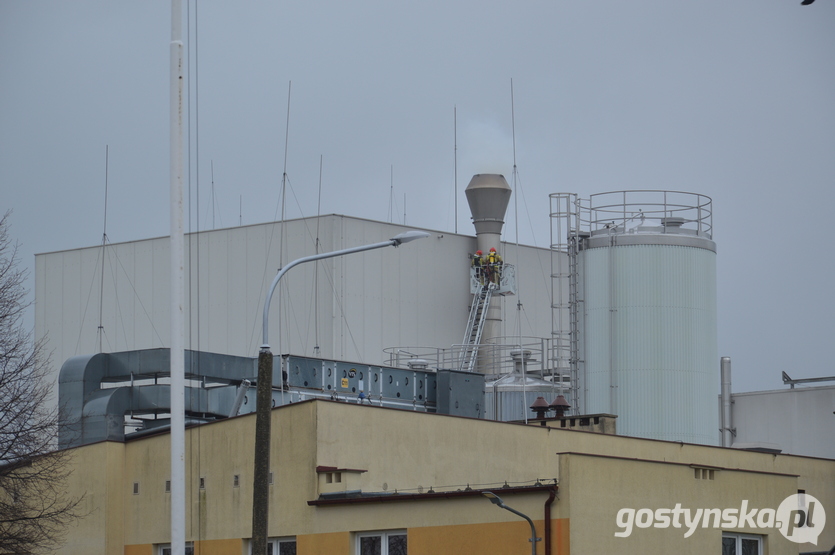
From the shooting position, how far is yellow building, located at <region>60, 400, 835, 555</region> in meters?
22.8

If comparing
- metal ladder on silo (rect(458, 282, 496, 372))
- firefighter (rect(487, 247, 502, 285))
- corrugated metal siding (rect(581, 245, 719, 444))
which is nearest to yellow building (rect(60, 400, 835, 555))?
corrugated metal siding (rect(581, 245, 719, 444))

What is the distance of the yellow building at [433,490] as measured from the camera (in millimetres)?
22828

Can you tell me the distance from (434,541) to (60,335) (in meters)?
43.3

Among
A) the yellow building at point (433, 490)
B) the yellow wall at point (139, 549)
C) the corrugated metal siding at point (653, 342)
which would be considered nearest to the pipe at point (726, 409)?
the corrugated metal siding at point (653, 342)

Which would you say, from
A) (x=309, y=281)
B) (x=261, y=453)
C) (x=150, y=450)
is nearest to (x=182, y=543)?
(x=261, y=453)

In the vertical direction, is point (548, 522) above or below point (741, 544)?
above

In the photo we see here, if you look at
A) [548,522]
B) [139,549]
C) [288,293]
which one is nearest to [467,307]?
[288,293]

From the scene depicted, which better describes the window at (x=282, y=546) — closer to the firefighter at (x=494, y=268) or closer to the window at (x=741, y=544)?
the window at (x=741, y=544)

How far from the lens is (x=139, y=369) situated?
3666 cm

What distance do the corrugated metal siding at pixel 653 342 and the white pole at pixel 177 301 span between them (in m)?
21.8

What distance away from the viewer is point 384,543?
2483cm

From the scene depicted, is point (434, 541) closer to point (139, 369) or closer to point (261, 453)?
point (261, 453)

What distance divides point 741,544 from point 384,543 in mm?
7389

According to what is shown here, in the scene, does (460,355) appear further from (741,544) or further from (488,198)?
(741,544)
